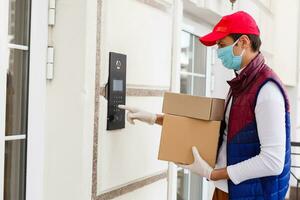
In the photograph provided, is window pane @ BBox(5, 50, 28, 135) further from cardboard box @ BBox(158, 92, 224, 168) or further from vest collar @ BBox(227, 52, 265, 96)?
vest collar @ BBox(227, 52, 265, 96)

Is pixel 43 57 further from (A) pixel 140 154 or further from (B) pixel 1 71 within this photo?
(A) pixel 140 154

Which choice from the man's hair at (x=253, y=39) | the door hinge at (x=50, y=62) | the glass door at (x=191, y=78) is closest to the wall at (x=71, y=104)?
the door hinge at (x=50, y=62)

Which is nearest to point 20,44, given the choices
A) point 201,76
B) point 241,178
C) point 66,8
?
point 66,8

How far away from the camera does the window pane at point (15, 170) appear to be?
157 cm

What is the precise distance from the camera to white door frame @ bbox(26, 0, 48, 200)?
1.63 metres

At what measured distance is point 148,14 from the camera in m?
2.16

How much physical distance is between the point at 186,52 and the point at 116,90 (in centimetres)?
138

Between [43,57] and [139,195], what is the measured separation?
877 mm

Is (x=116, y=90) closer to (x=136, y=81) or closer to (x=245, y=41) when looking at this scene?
(x=136, y=81)

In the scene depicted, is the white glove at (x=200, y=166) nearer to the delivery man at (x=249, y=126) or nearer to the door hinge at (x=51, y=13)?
the delivery man at (x=249, y=126)

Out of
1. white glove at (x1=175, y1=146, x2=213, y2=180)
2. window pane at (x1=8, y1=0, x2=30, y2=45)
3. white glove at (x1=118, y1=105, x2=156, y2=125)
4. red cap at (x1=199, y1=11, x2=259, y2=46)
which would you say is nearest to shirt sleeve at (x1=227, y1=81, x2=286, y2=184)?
white glove at (x1=175, y1=146, x2=213, y2=180)

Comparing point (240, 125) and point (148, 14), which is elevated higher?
point (148, 14)

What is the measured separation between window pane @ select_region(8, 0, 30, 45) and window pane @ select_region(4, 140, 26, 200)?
1.22 ft

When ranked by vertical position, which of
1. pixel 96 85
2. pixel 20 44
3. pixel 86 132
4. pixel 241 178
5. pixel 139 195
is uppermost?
pixel 20 44
